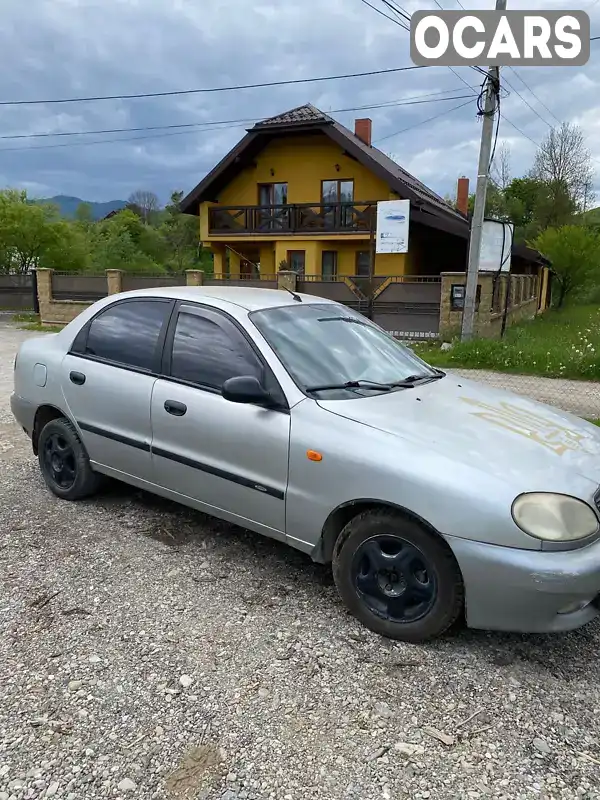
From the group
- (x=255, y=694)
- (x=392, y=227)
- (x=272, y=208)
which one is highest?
(x=272, y=208)

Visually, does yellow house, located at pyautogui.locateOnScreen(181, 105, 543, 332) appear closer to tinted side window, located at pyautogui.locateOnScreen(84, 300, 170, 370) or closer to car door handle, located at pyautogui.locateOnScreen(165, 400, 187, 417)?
tinted side window, located at pyautogui.locateOnScreen(84, 300, 170, 370)

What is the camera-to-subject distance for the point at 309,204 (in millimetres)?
22547

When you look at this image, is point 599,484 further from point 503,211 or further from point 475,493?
point 503,211

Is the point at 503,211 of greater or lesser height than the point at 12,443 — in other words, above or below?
above

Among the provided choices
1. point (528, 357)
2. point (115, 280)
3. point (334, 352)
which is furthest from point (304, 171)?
point (334, 352)

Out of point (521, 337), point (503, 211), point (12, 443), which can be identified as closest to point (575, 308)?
point (503, 211)

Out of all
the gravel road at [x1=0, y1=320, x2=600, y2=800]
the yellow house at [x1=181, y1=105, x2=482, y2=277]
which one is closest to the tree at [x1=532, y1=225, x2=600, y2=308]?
the yellow house at [x1=181, y1=105, x2=482, y2=277]

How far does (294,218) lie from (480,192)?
39.4 feet

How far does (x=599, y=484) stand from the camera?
109 inches

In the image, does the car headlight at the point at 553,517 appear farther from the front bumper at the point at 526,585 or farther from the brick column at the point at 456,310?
the brick column at the point at 456,310

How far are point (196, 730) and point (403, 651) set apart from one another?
0.99 m

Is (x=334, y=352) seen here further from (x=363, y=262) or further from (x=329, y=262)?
(x=329, y=262)

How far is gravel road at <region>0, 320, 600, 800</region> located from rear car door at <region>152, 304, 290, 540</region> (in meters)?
0.45

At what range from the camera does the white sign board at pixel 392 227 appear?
665 inches
